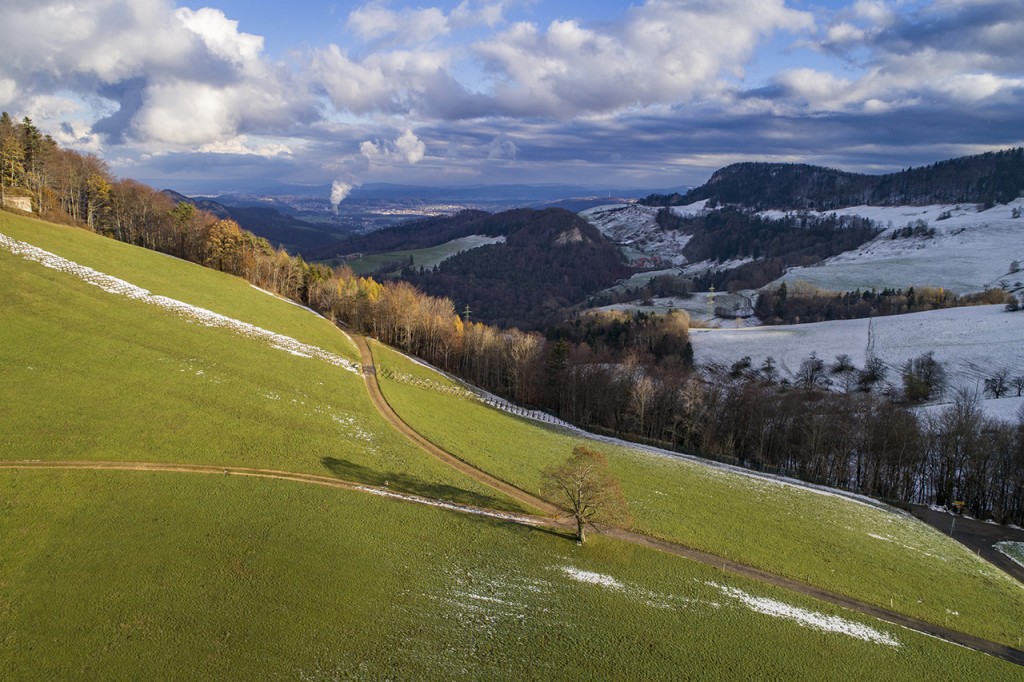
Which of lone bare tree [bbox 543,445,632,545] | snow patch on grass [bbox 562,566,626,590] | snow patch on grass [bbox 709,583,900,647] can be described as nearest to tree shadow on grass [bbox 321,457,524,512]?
lone bare tree [bbox 543,445,632,545]

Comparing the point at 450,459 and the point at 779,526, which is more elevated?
the point at 450,459

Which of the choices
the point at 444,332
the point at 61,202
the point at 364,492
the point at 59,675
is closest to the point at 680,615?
the point at 364,492

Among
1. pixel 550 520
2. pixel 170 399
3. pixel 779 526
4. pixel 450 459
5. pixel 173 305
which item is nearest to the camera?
pixel 550 520

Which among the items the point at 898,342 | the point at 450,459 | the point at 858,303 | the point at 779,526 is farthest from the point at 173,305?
the point at 858,303

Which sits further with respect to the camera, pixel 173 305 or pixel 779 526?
pixel 173 305

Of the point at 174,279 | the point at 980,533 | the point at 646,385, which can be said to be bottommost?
the point at 980,533

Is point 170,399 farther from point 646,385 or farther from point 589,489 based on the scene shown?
point 646,385

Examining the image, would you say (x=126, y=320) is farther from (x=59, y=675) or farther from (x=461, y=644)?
(x=461, y=644)
